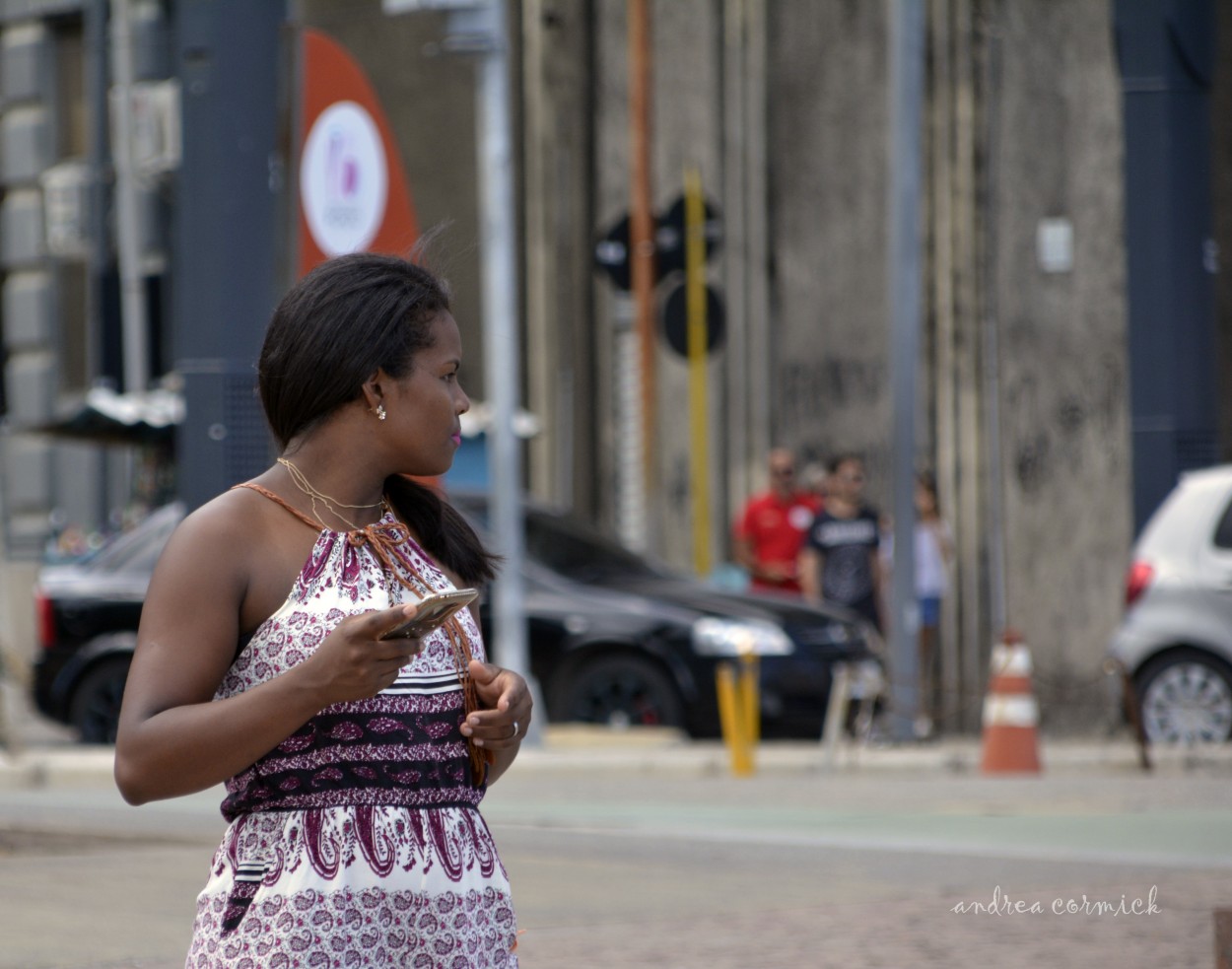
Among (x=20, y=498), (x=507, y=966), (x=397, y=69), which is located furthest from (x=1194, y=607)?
(x=20, y=498)

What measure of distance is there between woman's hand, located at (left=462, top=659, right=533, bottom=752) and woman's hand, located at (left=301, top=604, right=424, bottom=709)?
0.20 metres

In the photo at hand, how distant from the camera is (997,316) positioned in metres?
19.0

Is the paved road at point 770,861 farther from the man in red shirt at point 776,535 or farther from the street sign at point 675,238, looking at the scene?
the street sign at point 675,238

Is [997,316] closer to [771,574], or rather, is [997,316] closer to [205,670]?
[771,574]

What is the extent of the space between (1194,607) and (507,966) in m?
11.2

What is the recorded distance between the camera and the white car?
13523 mm

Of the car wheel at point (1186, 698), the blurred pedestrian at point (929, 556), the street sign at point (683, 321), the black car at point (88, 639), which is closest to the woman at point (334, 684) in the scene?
the car wheel at point (1186, 698)

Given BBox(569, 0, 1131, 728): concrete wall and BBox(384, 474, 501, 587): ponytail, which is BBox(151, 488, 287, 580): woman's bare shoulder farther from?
BBox(569, 0, 1131, 728): concrete wall

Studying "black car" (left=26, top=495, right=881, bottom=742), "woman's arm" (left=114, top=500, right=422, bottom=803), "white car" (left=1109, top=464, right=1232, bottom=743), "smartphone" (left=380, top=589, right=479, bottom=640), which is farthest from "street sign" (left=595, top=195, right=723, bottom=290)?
"smartphone" (left=380, top=589, right=479, bottom=640)

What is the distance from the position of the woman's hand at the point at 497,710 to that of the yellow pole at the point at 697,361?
15.6 meters

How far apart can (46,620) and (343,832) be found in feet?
40.5

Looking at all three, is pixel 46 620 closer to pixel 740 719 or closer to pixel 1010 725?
pixel 740 719

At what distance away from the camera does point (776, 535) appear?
17.2 meters

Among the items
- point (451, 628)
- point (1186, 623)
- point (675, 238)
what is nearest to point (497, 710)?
point (451, 628)
